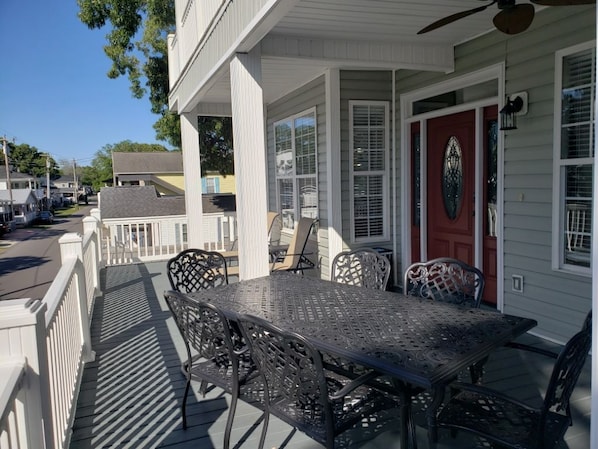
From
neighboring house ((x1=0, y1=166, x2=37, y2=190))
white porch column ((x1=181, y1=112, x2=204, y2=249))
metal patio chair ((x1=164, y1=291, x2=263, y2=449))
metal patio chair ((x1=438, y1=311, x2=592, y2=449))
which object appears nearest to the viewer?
metal patio chair ((x1=438, y1=311, x2=592, y2=449))

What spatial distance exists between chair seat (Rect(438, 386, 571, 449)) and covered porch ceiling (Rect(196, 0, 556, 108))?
2.36 metres

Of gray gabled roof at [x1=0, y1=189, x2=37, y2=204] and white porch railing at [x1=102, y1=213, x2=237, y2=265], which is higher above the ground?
gray gabled roof at [x1=0, y1=189, x2=37, y2=204]

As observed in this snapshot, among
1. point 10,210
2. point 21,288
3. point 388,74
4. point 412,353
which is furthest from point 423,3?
point 10,210

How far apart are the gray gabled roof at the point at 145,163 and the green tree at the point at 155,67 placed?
21369 mm

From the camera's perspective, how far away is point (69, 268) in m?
3.06

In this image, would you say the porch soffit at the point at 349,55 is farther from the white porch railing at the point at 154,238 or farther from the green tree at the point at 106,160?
the green tree at the point at 106,160

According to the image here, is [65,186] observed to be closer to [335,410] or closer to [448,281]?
[448,281]

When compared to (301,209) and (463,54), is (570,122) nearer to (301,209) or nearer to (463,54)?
(463,54)

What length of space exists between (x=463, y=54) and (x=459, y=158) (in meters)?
1.05

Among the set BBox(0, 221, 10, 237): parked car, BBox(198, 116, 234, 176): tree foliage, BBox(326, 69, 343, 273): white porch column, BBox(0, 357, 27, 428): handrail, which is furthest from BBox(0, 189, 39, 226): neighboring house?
BBox(0, 357, 27, 428): handrail

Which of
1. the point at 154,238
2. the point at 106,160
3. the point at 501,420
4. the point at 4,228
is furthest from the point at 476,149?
the point at 106,160

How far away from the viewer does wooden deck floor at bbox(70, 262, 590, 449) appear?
233cm

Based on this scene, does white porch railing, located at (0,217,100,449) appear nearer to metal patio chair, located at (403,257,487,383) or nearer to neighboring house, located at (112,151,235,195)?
metal patio chair, located at (403,257,487,383)

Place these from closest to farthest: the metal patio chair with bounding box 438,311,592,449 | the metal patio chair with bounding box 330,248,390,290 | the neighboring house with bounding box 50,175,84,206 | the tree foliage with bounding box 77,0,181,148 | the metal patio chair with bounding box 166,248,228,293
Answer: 1. the metal patio chair with bounding box 438,311,592,449
2. the metal patio chair with bounding box 330,248,390,290
3. the metal patio chair with bounding box 166,248,228,293
4. the tree foliage with bounding box 77,0,181,148
5. the neighboring house with bounding box 50,175,84,206
